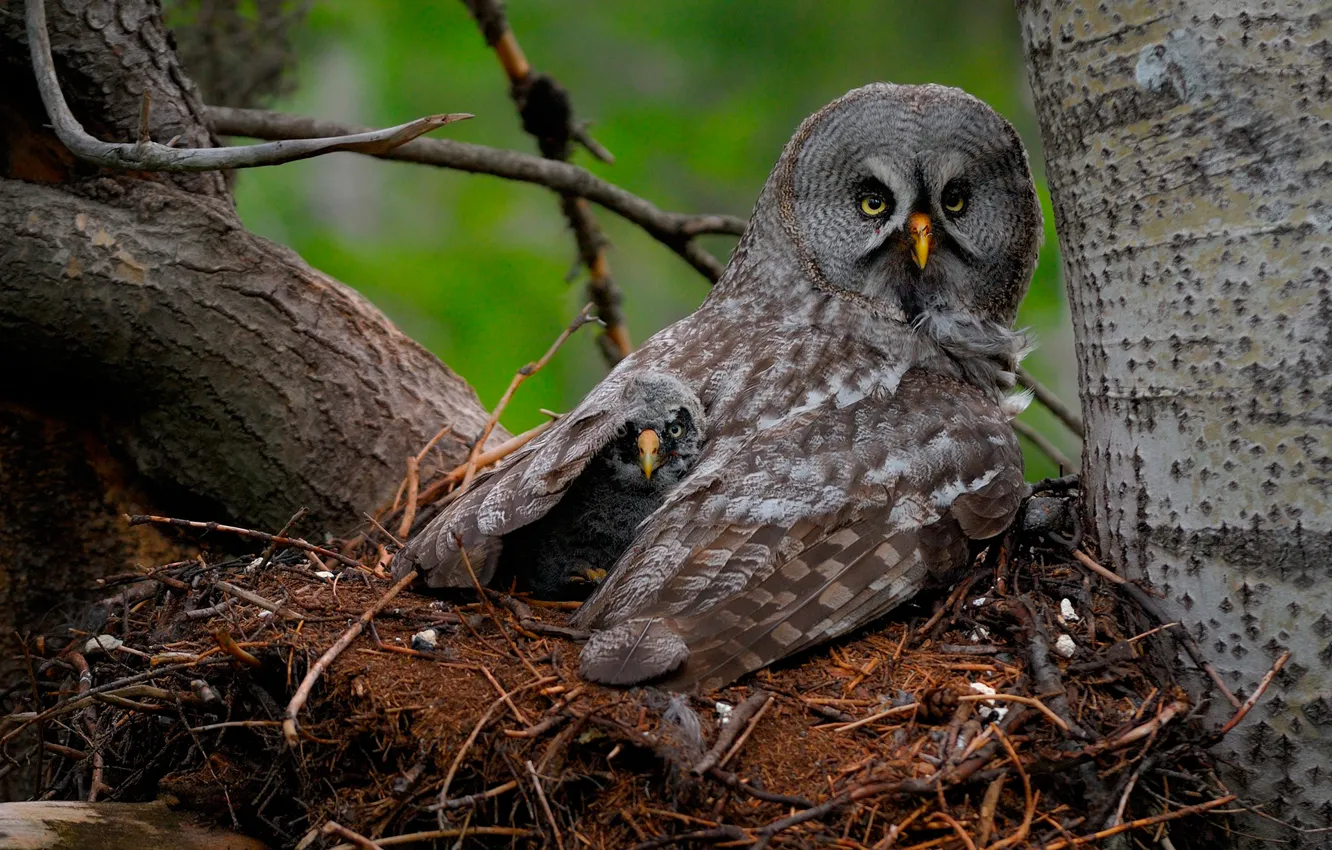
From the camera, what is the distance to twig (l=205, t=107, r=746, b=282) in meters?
4.59

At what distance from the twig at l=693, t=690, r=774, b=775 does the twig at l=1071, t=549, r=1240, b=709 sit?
93 centimetres

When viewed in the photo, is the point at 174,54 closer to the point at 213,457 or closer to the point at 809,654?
the point at 213,457

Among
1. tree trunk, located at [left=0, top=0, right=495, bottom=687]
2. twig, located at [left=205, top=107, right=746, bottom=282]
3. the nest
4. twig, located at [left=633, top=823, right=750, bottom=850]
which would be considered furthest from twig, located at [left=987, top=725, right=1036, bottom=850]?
twig, located at [left=205, top=107, right=746, bottom=282]

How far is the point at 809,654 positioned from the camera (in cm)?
293

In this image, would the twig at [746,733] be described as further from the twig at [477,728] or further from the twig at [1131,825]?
the twig at [1131,825]

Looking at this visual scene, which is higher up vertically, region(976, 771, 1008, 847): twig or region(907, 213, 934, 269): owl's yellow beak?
region(907, 213, 934, 269): owl's yellow beak

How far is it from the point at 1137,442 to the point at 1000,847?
1.06 meters

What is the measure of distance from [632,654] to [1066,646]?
1069 millimetres

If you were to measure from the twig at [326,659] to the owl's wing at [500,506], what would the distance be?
10cm

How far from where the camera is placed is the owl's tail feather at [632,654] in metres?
2.60

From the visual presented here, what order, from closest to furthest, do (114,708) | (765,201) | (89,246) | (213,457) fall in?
(114,708), (89,246), (213,457), (765,201)

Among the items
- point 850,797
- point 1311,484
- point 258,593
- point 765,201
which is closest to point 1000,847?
point 850,797

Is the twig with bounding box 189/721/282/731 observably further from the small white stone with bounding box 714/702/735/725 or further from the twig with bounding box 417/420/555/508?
the twig with bounding box 417/420/555/508

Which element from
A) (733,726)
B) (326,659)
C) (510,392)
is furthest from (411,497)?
(733,726)
